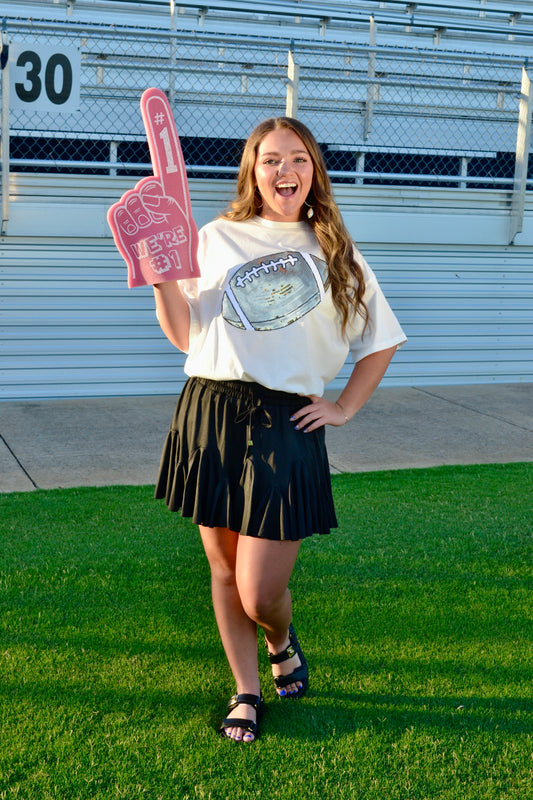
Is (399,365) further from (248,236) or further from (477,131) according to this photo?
(248,236)

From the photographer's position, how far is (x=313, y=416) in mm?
2592

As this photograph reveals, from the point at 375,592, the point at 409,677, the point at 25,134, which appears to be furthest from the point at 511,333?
the point at 409,677

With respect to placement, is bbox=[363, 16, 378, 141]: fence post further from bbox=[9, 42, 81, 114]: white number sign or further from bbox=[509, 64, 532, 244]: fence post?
bbox=[9, 42, 81, 114]: white number sign

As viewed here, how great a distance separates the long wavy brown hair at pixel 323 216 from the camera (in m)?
2.54

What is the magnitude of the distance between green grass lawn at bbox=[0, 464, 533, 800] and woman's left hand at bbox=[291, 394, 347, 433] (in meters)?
0.95

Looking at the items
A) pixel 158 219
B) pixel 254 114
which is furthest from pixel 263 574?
pixel 254 114

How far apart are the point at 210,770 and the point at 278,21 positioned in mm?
10041

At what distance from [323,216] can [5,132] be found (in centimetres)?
478

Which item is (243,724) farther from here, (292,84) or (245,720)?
(292,84)

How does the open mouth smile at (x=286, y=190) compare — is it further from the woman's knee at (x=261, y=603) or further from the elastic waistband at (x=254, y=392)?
the woman's knee at (x=261, y=603)

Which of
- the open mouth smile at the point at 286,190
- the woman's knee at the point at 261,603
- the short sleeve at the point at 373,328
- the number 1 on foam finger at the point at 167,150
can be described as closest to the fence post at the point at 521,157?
the short sleeve at the point at 373,328

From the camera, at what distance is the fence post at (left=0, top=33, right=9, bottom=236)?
655 cm

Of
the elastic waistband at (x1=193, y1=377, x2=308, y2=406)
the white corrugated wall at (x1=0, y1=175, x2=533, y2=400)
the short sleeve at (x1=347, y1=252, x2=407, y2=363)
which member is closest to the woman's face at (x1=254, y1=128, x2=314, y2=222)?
the short sleeve at (x1=347, y1=252, x2=407, y2=363)

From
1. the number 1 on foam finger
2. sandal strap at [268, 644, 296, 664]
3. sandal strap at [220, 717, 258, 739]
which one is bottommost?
sandal strap at [220, 717, 258, 739]
